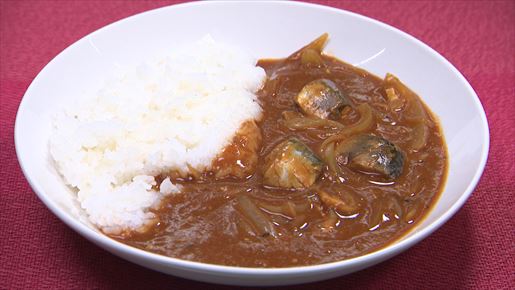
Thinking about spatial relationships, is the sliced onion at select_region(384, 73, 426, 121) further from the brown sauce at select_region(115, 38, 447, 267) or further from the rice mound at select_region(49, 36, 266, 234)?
the rice mound at select_region(49, 36, 266, 234)

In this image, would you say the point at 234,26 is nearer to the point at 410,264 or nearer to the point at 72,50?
the point at 72,50

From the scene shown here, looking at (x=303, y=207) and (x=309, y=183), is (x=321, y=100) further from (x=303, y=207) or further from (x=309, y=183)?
(x=303, y=207)

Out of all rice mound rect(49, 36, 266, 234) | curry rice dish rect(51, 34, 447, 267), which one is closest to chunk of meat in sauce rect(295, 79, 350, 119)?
curry rice dish rect(51, 34, 447, 267)

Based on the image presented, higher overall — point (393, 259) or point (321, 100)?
point (321, 100)

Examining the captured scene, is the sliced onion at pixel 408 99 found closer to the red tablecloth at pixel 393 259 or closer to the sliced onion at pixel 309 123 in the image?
the sliced onion at pixel 309 123

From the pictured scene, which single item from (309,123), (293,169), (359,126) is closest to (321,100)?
(309,123)

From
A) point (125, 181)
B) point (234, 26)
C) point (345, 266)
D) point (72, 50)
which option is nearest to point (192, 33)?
point (234, 26)

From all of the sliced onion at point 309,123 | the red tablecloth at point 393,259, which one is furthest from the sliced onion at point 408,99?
the red tablecloth at point 393,259
